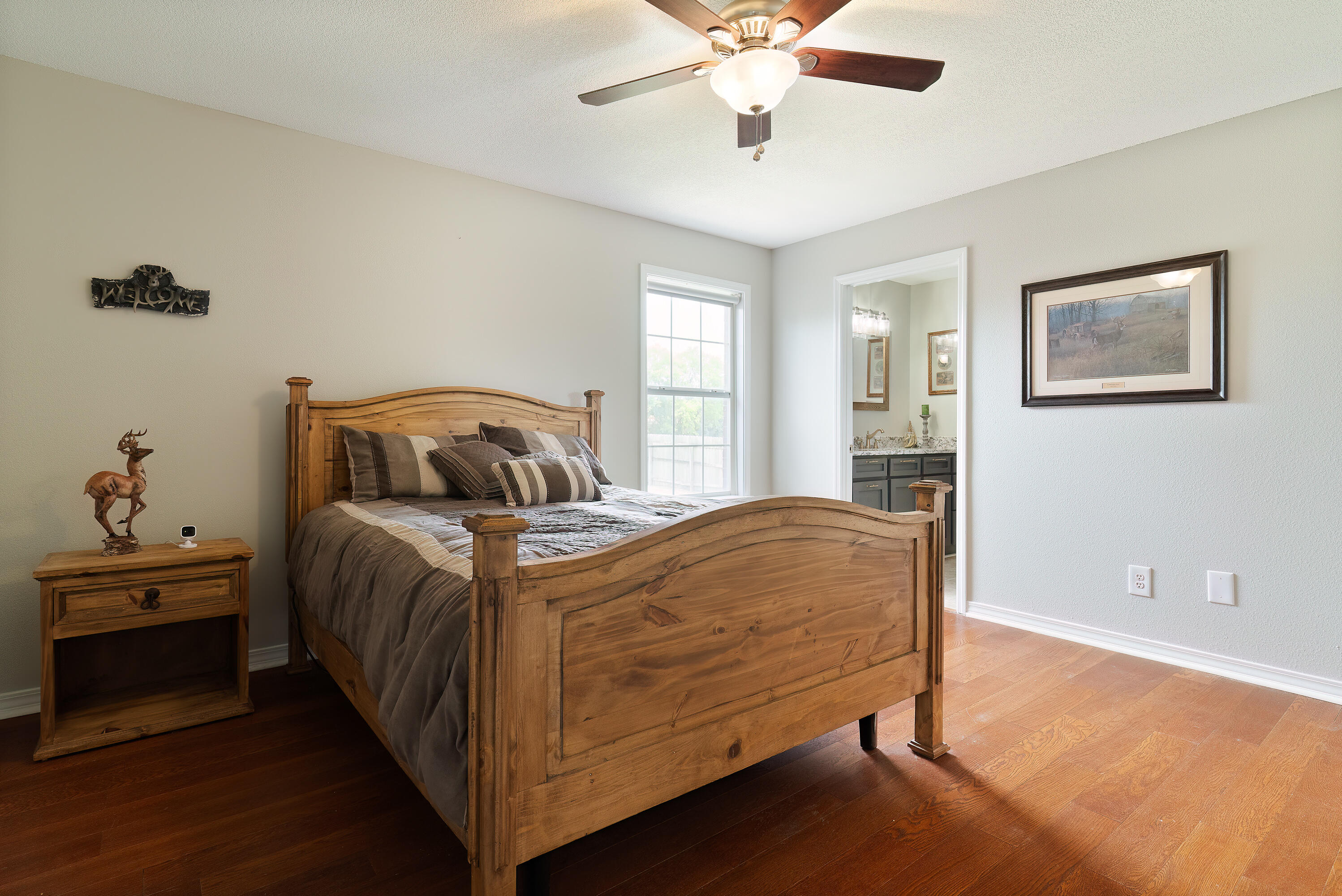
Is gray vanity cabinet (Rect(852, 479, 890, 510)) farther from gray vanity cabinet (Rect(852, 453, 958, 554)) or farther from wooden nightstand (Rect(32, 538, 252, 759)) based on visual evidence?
wooden nightstand (Rect(32, 538, 252, 759))

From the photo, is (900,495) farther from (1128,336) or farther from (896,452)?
(1128,336)

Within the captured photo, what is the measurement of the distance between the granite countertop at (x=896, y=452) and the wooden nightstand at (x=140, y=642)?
350 centimetres

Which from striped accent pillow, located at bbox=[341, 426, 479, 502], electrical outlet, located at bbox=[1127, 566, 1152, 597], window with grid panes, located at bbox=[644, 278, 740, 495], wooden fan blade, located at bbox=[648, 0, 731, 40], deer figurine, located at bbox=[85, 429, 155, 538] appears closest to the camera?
wooden fan blade, located at bbox=[648, 0, 731, 40]

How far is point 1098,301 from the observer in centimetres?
313

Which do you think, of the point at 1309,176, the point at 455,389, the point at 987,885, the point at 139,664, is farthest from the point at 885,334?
the point at 139,664

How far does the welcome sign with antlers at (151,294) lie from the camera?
2.48 meters

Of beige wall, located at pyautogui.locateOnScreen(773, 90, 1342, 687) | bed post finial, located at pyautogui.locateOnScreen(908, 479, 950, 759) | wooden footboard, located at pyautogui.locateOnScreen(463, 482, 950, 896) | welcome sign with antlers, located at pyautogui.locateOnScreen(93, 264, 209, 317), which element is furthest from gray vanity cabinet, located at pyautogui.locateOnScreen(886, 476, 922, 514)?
welcome sign with antlers, located at pyautogui.locateOnScreen(93, 264, 209, 317)

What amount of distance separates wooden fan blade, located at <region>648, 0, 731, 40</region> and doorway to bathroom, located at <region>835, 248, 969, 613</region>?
317cm

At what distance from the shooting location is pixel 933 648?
6.78 ft

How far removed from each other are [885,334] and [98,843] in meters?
5.47

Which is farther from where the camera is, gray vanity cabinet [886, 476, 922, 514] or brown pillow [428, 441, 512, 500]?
gray vanity cabinet [886, 476, 922, 514]

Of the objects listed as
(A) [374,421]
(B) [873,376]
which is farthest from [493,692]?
(B) [873,376]

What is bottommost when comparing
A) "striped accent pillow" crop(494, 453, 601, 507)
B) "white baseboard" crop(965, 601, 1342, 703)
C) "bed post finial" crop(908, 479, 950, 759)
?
"white baseboard" crop(965, 601, 1342, 703)

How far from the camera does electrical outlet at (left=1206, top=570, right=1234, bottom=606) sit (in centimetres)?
278
